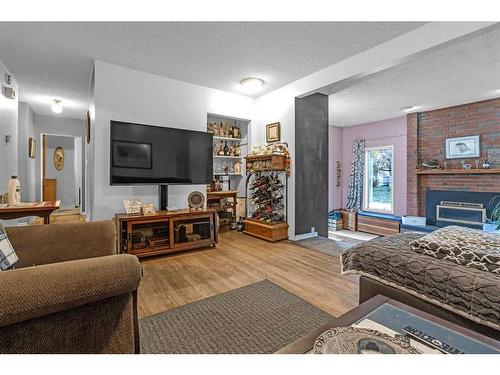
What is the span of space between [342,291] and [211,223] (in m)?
1.95

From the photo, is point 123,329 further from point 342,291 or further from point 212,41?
point 212,41

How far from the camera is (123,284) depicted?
3.20 ft

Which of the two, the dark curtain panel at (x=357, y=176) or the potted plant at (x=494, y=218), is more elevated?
the dark curtain panel at (x=357, y=176)

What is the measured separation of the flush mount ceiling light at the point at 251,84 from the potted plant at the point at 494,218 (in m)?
4.34

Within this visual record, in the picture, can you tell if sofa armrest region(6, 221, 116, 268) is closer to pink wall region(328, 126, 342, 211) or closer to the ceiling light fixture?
the ceiling light fixture

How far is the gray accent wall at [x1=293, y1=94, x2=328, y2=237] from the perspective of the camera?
3.97 m

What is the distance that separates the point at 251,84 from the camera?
12.6 feet

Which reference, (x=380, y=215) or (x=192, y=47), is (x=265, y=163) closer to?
(x=192, y=47)

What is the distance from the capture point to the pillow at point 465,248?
1.39 meters

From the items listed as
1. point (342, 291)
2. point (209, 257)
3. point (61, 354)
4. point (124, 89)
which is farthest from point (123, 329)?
point (124, 89)

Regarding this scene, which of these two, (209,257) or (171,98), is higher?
(171,98)

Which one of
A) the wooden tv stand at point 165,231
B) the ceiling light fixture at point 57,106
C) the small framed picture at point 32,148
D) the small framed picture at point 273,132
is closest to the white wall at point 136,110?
the wooden tv stand at point 165,231

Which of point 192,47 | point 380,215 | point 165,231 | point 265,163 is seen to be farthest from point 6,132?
point 380,215

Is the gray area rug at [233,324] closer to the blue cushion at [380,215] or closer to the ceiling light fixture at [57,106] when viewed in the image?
the blue cushion at [380,215]
